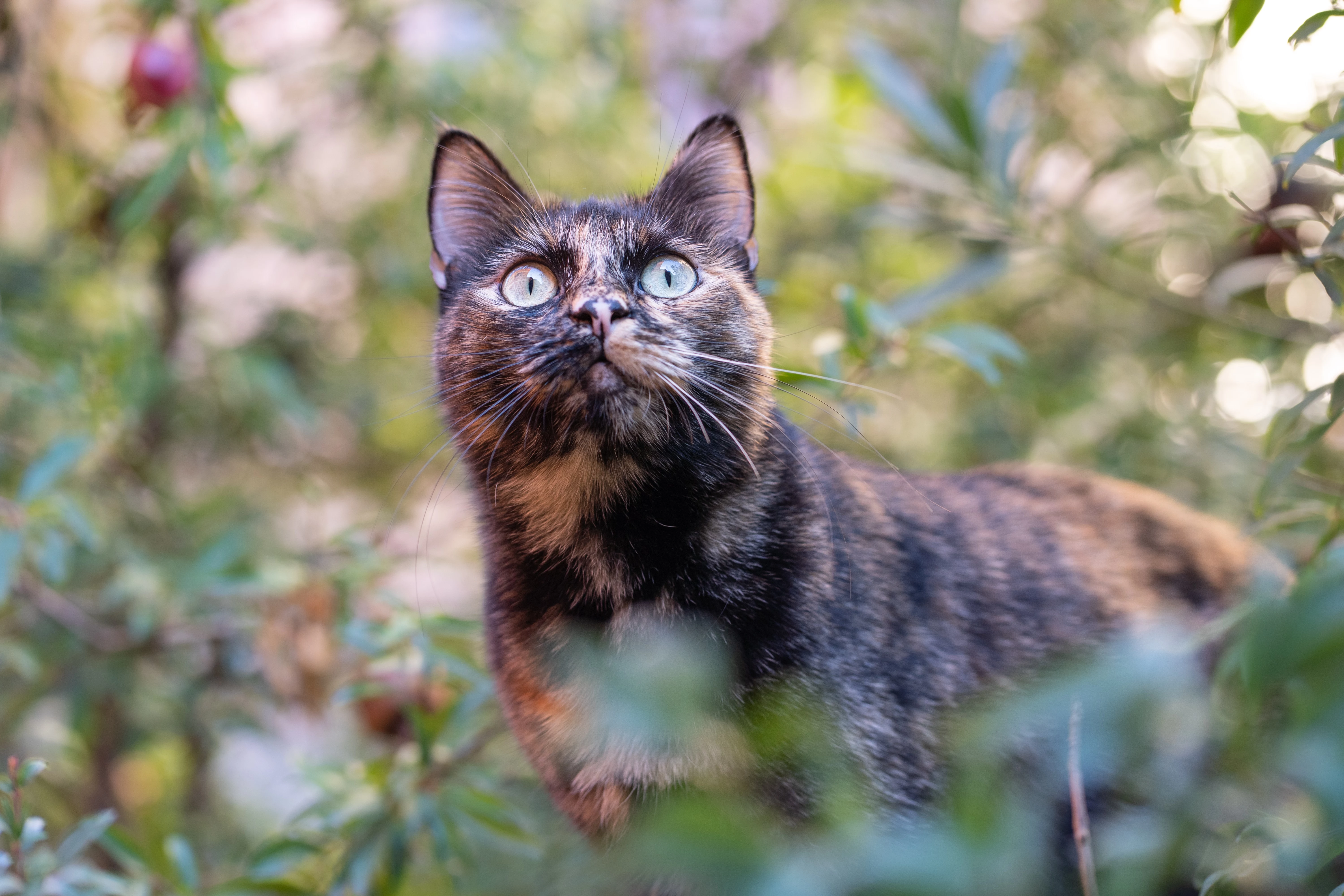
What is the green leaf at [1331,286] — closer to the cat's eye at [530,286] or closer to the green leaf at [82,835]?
the cat's eye at [530,286]

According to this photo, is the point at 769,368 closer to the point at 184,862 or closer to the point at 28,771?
the point at 28,771

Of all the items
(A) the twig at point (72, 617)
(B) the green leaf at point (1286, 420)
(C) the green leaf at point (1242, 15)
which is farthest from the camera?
(A) the twig at point (72, 617)

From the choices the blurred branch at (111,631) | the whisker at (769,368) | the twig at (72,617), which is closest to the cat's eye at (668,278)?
the whisker at (769,368)

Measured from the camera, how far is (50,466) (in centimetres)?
207

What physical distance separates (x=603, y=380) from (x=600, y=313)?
96 mm

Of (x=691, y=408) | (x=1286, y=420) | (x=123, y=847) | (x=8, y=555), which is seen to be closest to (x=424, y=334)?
(x=8, y=555)

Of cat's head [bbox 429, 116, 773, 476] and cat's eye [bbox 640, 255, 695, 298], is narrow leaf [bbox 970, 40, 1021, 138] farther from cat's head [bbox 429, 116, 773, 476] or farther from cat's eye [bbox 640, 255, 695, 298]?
cat's eye [bbox 640, 255, 695, 298]

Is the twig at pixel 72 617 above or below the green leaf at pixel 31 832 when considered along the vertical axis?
below

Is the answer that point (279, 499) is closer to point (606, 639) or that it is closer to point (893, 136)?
point (606, 639)

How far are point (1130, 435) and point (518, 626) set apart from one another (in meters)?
1.97

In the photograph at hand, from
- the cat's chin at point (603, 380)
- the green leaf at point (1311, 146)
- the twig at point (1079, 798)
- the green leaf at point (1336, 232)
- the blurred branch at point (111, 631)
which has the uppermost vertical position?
the green leaf at point (1311, 146)

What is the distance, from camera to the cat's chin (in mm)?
1460

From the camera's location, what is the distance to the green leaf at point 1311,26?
3.67 feet

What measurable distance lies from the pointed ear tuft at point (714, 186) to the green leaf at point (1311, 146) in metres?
0.92
